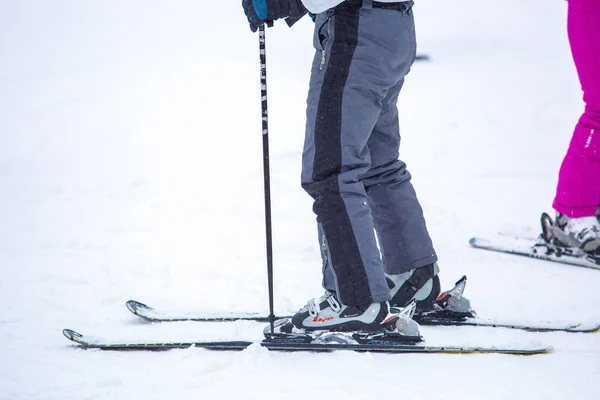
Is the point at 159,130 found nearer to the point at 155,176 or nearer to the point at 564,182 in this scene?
the point at 155,176

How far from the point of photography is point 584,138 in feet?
11.7

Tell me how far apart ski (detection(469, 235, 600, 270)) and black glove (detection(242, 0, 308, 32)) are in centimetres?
200

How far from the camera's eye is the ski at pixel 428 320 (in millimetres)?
2545

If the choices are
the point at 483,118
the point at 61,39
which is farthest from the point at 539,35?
the point at 61,39

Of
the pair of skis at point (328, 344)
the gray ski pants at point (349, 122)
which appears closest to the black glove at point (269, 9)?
the gray ski pants at point (349, 122)

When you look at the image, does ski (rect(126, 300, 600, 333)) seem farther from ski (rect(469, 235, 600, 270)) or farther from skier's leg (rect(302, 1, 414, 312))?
ski (rect(469, 235, 600, 270))

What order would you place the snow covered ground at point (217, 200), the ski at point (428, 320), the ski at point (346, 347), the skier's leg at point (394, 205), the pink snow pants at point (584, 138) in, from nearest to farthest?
the snow covered ground at point (217, 200), the ski at point (346, 347), the ski at point (428, 320), the skier's leg at point (394, 205), the pink snow pants at point (584, 138)

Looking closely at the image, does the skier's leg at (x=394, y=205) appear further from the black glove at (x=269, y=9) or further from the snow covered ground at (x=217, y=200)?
the black glove at (x=269, y=9)

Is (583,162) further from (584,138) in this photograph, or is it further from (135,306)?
(135,306)

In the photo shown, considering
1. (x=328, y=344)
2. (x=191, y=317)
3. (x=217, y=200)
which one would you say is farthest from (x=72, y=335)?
(x=217, y=200)

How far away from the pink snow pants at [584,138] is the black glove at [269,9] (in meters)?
1.93

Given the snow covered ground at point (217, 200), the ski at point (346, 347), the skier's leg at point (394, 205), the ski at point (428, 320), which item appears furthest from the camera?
the skier's leg at point (394, 205)

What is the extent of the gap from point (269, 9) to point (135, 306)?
1.38 m

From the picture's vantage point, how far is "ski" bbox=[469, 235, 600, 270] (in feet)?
11.3
